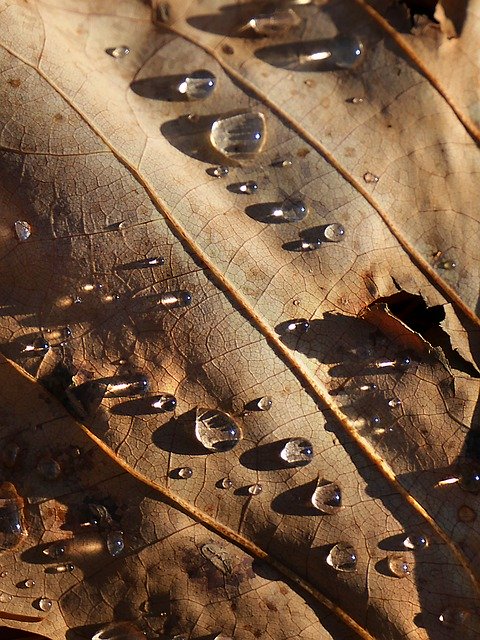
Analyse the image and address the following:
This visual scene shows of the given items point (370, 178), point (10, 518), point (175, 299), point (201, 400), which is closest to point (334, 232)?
point (370, 178)

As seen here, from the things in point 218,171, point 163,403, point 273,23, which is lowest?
point 163,403

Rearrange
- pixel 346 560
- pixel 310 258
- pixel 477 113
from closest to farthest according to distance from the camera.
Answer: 1. pixel 346 560
2. pixel 310 258
3. pixel 477 113

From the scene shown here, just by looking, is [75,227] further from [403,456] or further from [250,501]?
[403,456]

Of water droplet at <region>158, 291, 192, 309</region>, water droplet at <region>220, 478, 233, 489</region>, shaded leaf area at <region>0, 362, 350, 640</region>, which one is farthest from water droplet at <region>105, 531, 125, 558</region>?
water droplet at <region>158, 291, 192, 309</region>

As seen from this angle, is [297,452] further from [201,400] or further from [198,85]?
[198,85]

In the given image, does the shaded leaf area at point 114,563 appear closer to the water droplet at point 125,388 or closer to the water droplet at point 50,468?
the water droplet at point 50,468

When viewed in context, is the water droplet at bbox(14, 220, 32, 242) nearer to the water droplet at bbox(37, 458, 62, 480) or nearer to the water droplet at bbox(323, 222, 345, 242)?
the water droplet at bbox(37, 458, 62, 480)

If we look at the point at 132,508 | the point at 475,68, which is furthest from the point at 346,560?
the point at 475,68
